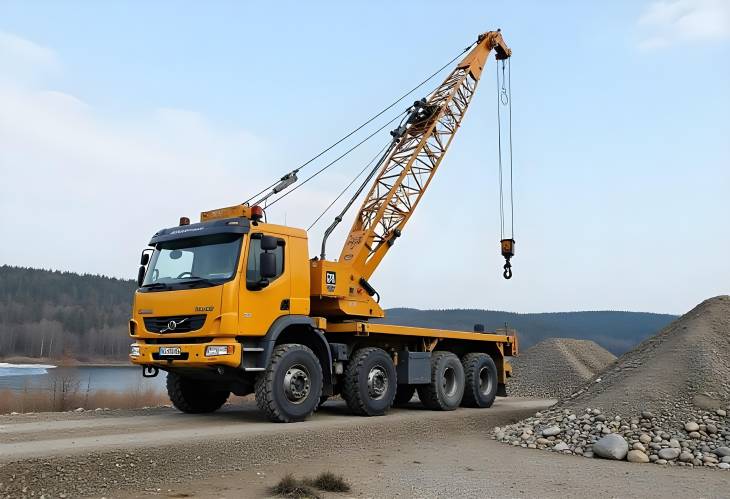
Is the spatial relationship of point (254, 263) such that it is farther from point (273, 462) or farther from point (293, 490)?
point (293, 490)

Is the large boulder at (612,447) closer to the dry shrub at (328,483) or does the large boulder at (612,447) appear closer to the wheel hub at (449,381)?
the wheel hub at (449,381)

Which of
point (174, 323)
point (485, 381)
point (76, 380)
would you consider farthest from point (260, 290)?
point (76, 380)

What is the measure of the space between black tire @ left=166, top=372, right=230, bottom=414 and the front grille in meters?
1.99

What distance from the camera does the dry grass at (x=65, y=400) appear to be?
17859 millimetres

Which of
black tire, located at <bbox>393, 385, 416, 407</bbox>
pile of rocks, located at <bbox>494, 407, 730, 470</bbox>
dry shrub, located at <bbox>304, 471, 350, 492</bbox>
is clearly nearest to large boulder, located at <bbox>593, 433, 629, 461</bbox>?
pile of rocks, located at <bbox>494, 407, 730, 470</bbox>

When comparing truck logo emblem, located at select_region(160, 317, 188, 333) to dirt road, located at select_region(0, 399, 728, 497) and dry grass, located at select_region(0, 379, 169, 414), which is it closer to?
dirt road, located at select_region(0, 399, 728, 497)

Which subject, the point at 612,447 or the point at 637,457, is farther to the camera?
the point at 612,447

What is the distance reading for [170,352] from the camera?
11.1 meters

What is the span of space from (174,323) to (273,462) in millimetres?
2925

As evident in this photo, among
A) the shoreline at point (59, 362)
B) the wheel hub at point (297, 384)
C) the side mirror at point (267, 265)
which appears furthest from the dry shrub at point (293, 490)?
the shoreline at point (59, 362)

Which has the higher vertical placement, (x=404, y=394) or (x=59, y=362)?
(x=404, y=394)

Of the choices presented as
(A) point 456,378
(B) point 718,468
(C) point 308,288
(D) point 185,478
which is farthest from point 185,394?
(B) point 718,468

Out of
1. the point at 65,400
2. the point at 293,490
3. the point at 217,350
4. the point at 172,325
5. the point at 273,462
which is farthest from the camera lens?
the point at 65,400

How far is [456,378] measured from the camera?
630 inches
